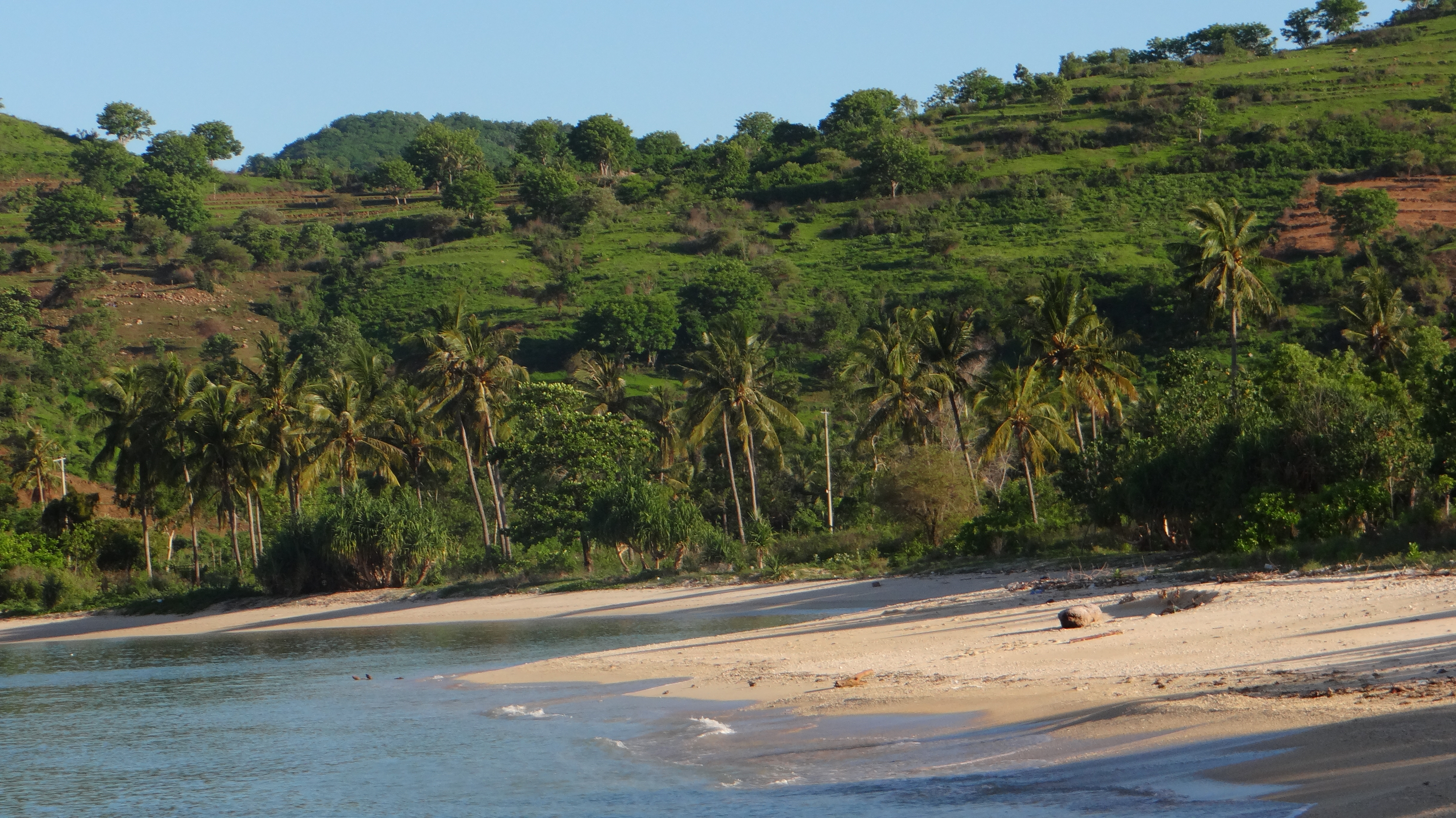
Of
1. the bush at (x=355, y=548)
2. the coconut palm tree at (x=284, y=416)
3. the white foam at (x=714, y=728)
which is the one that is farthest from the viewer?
the coconut palm tree at (x=284, y=416)

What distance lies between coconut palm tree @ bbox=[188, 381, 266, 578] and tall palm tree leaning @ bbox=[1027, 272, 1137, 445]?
3196 centimetres

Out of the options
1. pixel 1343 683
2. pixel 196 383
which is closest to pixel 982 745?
pixel 1343 683

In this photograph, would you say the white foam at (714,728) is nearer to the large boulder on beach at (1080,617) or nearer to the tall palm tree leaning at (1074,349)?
the large boulder on beach at (1080,617)

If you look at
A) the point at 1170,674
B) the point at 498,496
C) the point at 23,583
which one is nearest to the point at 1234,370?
the point at 498,496

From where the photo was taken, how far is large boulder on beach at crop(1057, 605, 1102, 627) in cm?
2008

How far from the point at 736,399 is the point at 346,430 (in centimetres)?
1634

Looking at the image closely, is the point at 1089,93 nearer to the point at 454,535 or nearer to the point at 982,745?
the point at 454,535

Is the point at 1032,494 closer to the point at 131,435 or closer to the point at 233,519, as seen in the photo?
the point at 233,519

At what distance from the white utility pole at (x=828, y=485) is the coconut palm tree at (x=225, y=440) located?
23628 mm

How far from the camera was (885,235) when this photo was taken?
114 meters

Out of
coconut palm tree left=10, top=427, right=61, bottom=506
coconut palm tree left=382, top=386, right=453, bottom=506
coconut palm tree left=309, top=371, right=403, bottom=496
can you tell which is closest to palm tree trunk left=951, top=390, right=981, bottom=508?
coconut palm tree left=382, top=386, right=453, bottom=506

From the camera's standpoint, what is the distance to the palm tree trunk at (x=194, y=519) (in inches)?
2138

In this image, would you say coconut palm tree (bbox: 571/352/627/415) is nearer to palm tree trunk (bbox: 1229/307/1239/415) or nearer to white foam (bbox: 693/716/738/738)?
palm tree trunk (bbox: 1229/307/1239/415)

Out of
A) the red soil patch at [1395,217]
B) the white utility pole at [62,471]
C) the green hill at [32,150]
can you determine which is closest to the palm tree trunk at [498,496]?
the white utility pole at [62,471]
